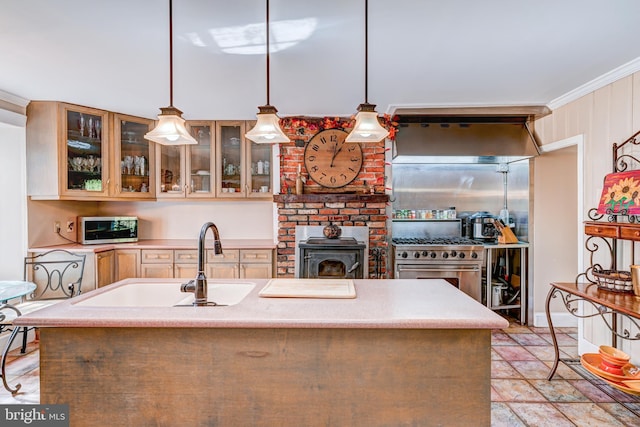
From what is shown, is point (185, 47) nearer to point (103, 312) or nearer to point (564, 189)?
point (103, 312)

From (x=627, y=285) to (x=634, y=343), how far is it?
1.87ft

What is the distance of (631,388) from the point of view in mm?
2086

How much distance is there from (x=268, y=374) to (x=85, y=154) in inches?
130

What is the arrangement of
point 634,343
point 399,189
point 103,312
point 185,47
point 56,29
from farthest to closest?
1. point 399,189
2. point 634,343
3. point 185,47
4. point 56,29
5. point 103,312

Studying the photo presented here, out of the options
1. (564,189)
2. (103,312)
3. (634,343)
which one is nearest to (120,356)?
(103,312)

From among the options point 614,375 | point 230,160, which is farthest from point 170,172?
point 614,375

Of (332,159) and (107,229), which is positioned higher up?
(332,159)

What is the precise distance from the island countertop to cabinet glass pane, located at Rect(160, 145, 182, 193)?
243cm

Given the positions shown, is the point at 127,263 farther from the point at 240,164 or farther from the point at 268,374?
A: the point at 268,374

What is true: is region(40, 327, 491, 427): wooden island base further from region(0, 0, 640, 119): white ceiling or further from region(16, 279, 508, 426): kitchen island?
region(0, 0, 640, 119): white ceiling

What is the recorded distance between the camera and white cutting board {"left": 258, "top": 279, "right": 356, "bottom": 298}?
5.50ft

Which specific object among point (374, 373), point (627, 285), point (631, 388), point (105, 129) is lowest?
point (631, 388)

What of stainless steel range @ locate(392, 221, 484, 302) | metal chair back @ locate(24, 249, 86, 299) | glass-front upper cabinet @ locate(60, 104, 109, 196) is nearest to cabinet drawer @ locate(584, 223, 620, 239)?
stainless steel range @ locate(392, 221, 484, 302)

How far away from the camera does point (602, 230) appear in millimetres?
2484
